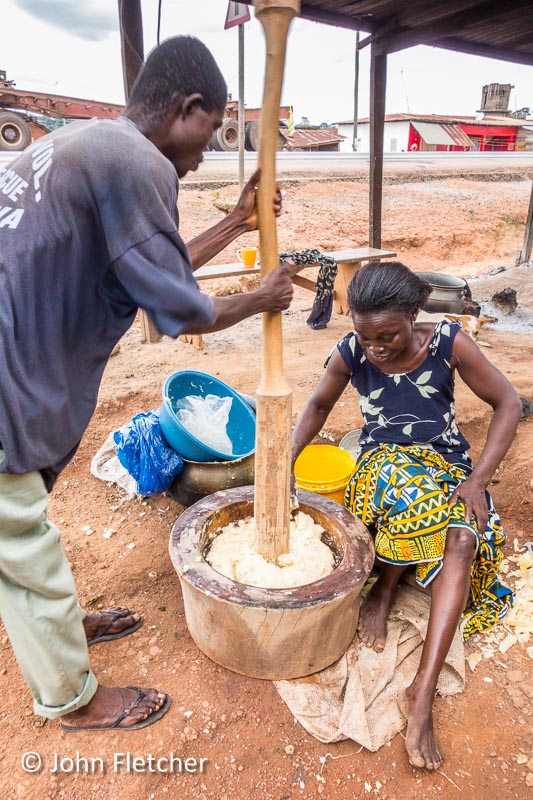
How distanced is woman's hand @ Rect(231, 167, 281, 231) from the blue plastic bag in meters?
1.46

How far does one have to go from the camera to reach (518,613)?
2199mm

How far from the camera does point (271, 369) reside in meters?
1.70

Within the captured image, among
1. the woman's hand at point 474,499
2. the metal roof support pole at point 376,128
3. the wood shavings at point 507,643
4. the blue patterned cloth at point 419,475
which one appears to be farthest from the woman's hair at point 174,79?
the metal roof support pole at point 376,128

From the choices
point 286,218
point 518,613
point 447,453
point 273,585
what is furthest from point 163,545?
point 286,218

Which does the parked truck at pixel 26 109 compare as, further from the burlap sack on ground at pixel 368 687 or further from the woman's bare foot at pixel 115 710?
the burlap sack on ground at pixel 368 687

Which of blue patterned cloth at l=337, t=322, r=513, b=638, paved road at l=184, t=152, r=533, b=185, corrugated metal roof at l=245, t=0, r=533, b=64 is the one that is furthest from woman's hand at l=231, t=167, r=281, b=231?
paved road at l=184, t=152, r=533, b=185

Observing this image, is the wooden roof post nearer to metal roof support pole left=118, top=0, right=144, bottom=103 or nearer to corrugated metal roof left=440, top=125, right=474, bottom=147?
metal roof support pole left=118, top=0, right=144, bottom=103

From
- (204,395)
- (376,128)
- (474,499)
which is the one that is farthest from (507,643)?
(376,128)

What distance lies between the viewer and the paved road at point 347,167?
43.6 ft

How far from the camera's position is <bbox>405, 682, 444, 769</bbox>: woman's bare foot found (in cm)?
166

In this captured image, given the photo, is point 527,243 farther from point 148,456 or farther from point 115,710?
point 115,710

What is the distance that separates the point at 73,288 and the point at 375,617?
5.36ft

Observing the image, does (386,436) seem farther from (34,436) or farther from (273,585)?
(34,436)

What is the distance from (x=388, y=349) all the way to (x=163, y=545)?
1.52 m
